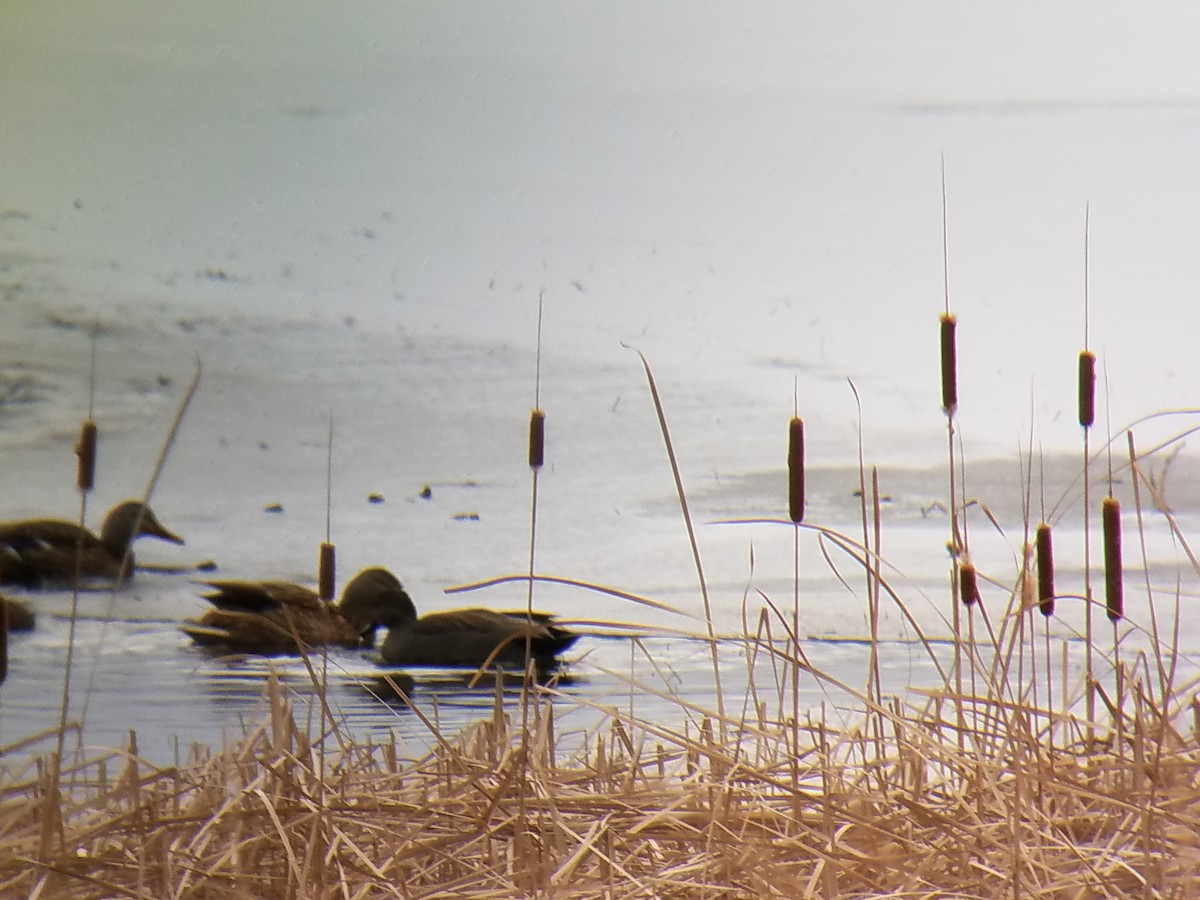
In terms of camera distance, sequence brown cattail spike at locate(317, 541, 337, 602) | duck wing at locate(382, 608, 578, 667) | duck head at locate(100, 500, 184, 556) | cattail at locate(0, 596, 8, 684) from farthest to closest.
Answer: duck wing at locate(382, 608, 578, 667), duck head at locate(100, 500, 184, 556), brown cattail spike at locate(317, 541, 337, 602), cattail at locate(0, 596, 8, 684)

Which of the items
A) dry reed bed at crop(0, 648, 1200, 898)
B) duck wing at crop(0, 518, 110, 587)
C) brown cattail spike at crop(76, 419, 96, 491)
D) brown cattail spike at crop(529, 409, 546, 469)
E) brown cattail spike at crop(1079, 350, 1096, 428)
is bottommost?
dry reed bed at crop(0, 648, 1200, 898)

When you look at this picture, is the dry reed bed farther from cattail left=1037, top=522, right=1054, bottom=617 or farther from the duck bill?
the duck bill

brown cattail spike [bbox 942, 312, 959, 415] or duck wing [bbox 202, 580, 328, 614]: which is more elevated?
brown cattail spike [bbox 942, 312, 959, 415]

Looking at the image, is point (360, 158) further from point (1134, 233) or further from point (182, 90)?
point (1134, 233)

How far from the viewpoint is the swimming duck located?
2039mm

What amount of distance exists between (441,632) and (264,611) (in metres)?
0.31

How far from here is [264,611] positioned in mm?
1973

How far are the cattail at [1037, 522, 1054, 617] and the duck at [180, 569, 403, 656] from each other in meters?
1.15

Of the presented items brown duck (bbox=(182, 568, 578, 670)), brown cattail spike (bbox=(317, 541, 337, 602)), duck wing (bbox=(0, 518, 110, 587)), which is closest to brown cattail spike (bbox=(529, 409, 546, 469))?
brown cattail spike (bbox=(317, 541, 337, 602))

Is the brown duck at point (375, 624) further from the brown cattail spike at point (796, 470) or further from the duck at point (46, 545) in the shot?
the brown cattail spike at point (796, 470)

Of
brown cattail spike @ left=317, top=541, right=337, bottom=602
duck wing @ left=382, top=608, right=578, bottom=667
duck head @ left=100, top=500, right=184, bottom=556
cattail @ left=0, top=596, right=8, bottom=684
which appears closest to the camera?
cattail @ left=0, top=596, right=8, bottom=684

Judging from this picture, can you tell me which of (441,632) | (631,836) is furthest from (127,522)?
(631,836)

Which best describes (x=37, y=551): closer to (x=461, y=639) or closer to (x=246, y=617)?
(x=246, y=617)

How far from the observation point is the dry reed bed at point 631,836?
0.76 metres
